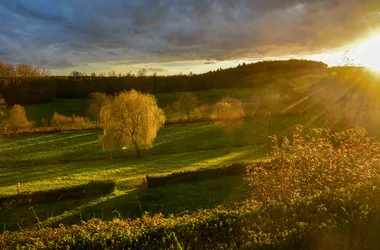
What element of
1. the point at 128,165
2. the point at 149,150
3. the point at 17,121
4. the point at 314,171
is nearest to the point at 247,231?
the point at 314,171

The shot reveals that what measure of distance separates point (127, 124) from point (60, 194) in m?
21.9

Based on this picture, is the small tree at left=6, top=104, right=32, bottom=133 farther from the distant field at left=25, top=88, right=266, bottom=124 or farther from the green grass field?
the distant field at left=25, top=88, right=266, bottom=124

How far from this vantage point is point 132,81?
131250mm

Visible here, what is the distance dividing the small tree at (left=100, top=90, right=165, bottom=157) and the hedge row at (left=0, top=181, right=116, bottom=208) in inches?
811

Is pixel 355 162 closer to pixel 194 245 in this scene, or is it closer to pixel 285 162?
pixel 285 162

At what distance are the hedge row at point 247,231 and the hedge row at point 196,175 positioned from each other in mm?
20393

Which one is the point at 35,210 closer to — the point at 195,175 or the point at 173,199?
the point at 173,199

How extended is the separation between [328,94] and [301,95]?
1259 cm

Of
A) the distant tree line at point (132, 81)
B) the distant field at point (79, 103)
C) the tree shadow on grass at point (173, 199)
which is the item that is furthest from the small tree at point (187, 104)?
the tree shadow on grass at point (173, 199)

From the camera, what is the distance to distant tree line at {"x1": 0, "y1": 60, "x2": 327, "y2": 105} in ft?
355

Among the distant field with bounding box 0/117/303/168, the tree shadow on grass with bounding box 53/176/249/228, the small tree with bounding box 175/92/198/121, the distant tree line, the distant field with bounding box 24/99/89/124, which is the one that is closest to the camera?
the tree shadow on grass with bounding box 53/176/249/228

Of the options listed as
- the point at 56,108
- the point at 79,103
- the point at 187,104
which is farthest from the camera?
the point at 79,103

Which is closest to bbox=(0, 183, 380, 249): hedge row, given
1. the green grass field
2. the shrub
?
the shrub

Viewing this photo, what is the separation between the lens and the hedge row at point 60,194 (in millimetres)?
24797
